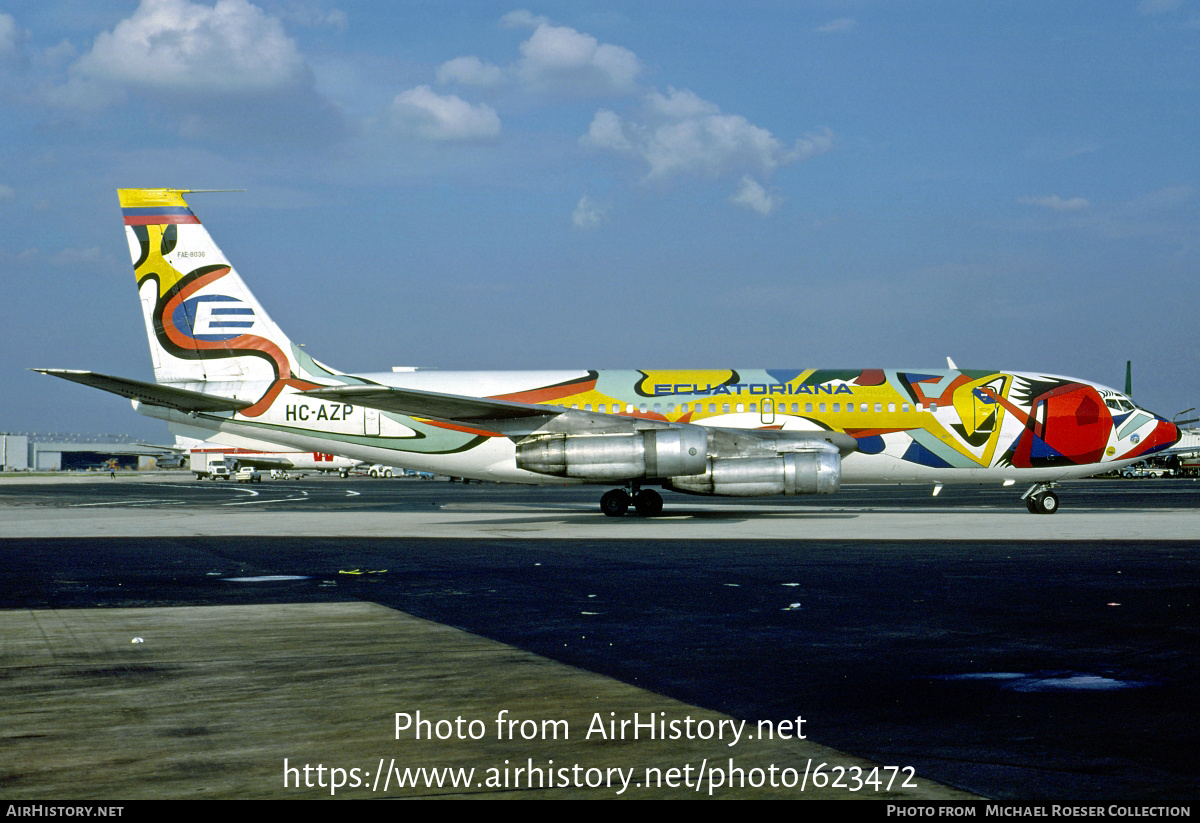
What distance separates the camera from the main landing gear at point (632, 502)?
27.5 metres

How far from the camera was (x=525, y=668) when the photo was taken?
7441 mm

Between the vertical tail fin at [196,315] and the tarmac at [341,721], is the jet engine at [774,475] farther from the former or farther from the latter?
the tarmac at [341,721]

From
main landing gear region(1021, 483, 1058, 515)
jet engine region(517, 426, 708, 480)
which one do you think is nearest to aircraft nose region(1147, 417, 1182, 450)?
main landing gear region(1021, 483, 1058, 515)

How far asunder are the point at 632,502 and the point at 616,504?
0.54m

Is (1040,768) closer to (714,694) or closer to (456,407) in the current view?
(714,694)

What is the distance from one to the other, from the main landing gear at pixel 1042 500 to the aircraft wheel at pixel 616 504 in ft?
36.5

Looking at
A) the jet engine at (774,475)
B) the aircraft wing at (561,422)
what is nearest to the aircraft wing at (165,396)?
the aircraft wing at (561,422)

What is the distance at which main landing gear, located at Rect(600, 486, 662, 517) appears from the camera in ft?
90.2

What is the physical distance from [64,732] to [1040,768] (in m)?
5.18

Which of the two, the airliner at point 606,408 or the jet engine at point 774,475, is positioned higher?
the airliner at point 606,408

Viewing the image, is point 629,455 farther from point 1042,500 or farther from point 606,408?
point 1042,500

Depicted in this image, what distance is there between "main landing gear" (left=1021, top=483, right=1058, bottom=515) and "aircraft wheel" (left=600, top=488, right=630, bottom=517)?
11.1 m

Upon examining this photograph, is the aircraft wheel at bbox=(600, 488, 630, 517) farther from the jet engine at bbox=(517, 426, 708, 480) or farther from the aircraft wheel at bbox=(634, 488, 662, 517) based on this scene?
the jet engine at bbox=(517, 426, 708, 480)

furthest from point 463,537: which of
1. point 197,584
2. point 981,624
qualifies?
point 981,624
